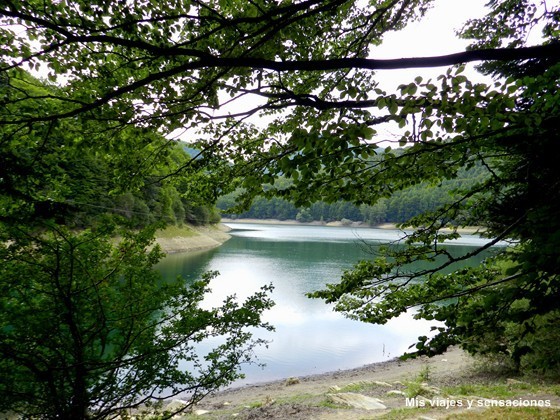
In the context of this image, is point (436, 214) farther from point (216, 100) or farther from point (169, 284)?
point (169, 284)

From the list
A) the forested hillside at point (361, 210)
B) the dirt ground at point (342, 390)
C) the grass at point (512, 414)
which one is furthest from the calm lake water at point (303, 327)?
the forested hillside at point (361, 210)

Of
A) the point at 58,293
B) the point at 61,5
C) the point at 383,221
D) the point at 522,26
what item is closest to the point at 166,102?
the point at 61,5

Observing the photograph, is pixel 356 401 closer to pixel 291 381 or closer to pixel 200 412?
pixel 291 381

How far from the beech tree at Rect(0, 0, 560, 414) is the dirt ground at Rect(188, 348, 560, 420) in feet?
15.1

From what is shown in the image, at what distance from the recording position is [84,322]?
4.28m

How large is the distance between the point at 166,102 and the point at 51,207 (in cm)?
146

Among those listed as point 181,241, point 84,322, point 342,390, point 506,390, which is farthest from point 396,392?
point 181,241

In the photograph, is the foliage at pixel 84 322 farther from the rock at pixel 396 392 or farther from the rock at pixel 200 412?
the rock at pixel 396 392

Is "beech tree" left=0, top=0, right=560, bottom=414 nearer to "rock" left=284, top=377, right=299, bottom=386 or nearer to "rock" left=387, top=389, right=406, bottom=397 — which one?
"rock" left=387, top=389, right=406, bottom=397

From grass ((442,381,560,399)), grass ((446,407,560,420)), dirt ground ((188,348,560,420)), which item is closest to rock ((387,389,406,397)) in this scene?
dirt ground ((188,348,560,420))

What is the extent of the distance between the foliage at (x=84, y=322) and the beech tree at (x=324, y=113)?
4.91ft

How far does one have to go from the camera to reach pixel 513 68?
7.48 meters

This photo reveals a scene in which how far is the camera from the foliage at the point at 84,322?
377 cm

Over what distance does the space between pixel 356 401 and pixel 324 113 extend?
8.27 meters
